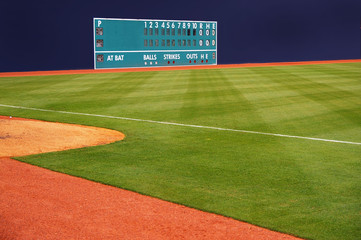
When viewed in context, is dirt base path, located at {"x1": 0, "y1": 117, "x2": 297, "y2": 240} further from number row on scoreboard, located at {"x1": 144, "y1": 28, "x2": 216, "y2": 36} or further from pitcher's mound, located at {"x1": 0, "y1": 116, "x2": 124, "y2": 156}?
number row on scoreboard, located at {"x1": 144, "y1": 28, "x2": 216, "y2": 36}

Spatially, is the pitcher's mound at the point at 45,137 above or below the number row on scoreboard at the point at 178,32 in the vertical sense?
below

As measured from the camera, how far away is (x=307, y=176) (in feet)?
17.0

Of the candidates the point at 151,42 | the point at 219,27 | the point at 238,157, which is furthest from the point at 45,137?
the point at 219,27

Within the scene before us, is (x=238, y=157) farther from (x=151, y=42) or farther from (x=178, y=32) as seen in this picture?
(x=178, y=32)

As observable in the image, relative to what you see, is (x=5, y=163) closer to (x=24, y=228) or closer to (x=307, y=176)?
(x=24, y=228)

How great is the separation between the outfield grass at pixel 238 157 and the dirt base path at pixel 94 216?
21cm

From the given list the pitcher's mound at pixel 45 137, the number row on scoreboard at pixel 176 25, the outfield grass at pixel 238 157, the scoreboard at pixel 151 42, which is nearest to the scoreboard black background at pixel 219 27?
the scoreboard at pixel 151 42

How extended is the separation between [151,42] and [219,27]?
23.6ft

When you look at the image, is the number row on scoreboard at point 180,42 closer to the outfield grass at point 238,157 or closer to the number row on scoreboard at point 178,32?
the number row on scoreboard at point 178,32

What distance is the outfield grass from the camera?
4172 millimetres

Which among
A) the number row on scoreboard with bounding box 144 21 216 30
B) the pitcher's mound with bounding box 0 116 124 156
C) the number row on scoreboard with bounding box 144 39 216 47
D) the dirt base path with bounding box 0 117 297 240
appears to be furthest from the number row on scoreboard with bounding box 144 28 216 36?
the dirt base path with bounding box 0 117 297 240

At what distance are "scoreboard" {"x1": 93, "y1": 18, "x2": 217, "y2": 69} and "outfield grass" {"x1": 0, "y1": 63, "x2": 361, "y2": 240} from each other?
43.8ft

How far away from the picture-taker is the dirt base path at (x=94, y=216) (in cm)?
362

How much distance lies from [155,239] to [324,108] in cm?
811
